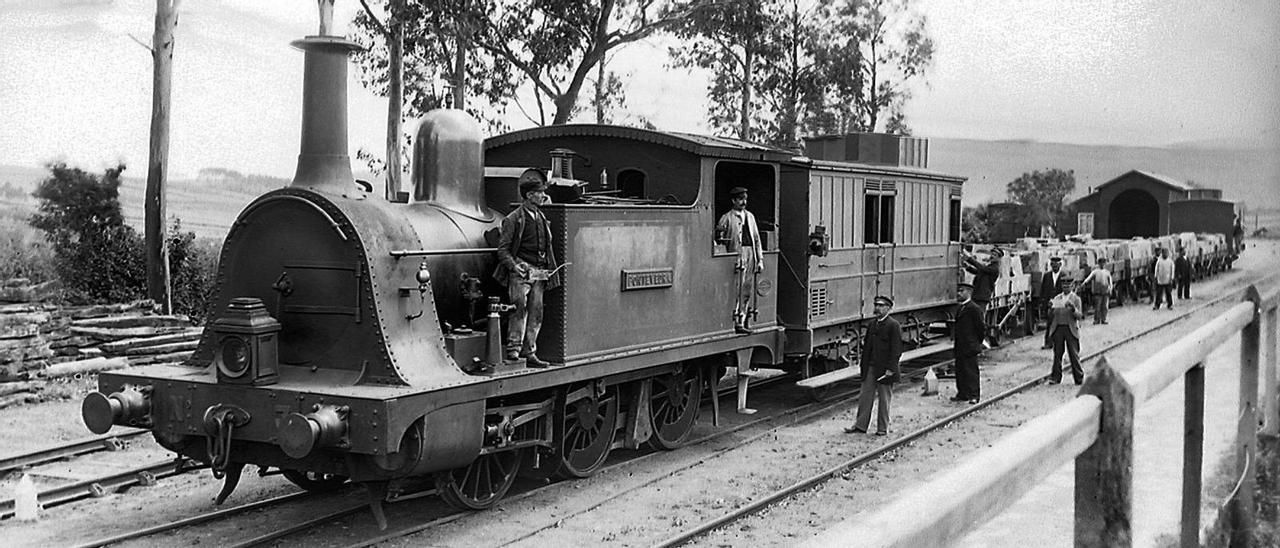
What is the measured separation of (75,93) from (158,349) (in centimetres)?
332

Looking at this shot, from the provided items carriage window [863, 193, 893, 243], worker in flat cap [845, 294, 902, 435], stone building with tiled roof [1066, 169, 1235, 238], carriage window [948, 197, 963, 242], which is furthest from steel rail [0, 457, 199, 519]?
carriage window [948, 197, 963, 242]

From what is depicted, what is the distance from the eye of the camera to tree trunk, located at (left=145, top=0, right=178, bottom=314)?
577 inches

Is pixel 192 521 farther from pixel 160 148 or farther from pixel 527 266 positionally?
pixel 160 148

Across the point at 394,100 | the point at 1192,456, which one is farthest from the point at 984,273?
the point at 1192,456

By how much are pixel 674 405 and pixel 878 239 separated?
4532mm

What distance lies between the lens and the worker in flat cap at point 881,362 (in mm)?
10352

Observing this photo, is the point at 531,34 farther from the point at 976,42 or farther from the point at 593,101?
the point at 976,42

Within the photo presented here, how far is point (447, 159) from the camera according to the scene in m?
7.92

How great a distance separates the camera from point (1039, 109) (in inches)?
466

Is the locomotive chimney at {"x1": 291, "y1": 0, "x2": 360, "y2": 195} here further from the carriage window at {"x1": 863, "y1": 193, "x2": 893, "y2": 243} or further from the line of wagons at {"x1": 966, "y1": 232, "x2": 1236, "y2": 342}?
the line of wagons at {"x1": 966, "y1": 232, "x2": 1236, "y2": 342}

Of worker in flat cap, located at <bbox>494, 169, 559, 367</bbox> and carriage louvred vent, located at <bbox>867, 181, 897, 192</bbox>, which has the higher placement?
carriage louvred vent, located at <bbox>867, 181, 897, 192</bbox>

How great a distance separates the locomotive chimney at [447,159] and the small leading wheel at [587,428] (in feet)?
5.58

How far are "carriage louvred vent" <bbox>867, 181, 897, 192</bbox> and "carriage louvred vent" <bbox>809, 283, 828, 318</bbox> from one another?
187 centimetres

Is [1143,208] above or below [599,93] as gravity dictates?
below
